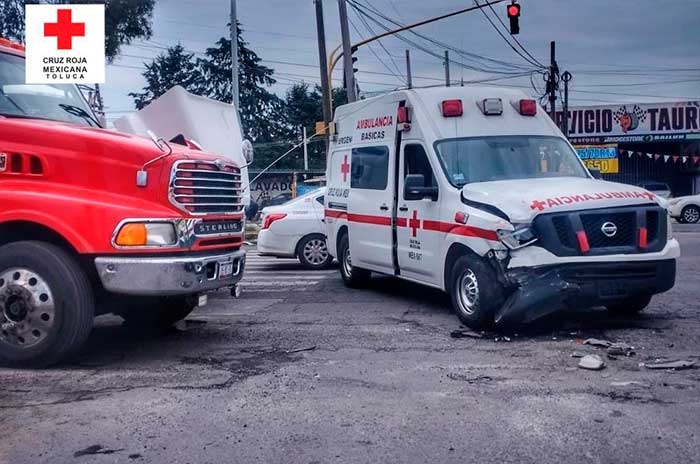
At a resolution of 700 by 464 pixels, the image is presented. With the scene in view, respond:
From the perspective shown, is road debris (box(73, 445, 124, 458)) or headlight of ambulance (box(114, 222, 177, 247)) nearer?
road debris (box(73, 445, 124, 458))

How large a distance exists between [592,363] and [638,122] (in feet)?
135

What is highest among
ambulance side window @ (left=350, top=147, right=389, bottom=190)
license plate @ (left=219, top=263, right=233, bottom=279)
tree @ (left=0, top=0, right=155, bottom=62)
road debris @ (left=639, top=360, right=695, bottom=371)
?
tree @ (left=0, top=0, right=155, bottom=62)

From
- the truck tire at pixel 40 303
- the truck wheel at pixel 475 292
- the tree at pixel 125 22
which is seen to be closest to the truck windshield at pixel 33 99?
the truck tire at pixel 40 303

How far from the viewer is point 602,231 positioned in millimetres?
8117

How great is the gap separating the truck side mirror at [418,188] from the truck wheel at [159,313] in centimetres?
270

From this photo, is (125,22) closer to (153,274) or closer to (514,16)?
(514,16)

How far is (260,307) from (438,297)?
2.34 meters

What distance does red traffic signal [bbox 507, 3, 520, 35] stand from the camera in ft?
68.9

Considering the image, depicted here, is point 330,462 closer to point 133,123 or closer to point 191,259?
point 191,259

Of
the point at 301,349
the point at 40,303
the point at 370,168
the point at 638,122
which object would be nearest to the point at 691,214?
the point at 638,122

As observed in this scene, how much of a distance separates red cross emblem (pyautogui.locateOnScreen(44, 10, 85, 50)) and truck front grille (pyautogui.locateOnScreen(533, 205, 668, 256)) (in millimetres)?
5429

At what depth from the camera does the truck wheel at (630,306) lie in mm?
8875

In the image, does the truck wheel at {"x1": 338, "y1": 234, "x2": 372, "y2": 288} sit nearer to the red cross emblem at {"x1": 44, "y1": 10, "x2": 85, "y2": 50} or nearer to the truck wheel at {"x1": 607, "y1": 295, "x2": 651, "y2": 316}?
the truck wheel at {"x1": 607, "y1": 295, "x2": 651, "y2": 316}

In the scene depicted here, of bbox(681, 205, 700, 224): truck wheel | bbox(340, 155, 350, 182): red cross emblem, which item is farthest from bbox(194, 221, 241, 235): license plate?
bbox(681, 205, 700, 224): truck wheel
